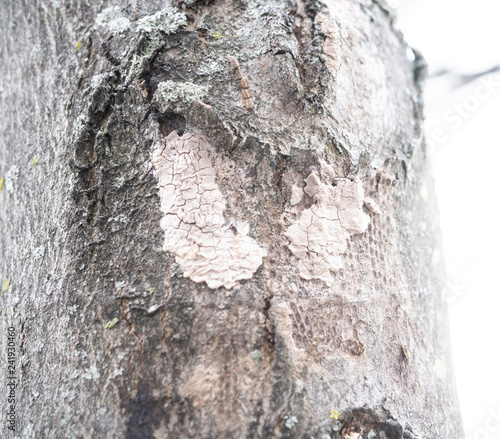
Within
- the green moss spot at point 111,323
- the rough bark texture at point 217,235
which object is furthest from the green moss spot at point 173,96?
the green moss spot at point 111,323

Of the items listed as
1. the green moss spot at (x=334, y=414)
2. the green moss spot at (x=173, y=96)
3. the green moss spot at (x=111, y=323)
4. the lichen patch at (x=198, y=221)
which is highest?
the green moss spot at (x=173, y=96)

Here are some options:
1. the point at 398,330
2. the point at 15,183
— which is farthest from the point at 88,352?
the point at 398,330

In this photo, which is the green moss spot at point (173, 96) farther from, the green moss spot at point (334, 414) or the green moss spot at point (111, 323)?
the green moss spot at point (334, 414)

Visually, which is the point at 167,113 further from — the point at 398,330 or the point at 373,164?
the point at 398,330

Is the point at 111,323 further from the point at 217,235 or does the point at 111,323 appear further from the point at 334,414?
the point at 334,414

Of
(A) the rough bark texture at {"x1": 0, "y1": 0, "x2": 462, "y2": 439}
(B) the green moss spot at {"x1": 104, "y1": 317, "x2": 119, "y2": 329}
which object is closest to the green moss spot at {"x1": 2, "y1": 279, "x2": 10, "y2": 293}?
(A) the rough bark texture at {"x1": 0, "y1": 0, "x2": 462, "y2": 439}

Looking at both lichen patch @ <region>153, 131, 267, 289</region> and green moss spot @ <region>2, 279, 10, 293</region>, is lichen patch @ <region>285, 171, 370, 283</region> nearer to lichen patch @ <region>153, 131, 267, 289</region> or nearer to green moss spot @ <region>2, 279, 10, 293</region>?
lichen patch @ <region>153, 131, 267, 289</region>
